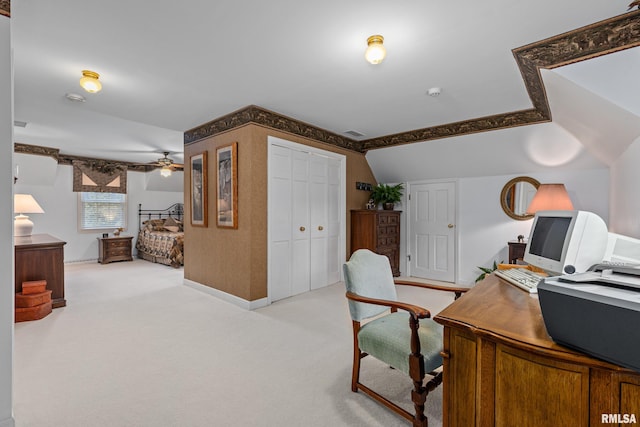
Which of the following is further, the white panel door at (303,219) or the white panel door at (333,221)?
the white panel door at (333,221)

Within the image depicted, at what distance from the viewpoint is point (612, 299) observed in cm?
81

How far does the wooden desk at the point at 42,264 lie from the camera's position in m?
3.43

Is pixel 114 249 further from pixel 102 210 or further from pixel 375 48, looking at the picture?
pixel 375 48

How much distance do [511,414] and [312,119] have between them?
12.0ft

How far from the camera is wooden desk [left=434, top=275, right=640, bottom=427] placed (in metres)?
0.88

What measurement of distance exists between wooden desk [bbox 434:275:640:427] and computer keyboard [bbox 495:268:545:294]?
5.8 inches

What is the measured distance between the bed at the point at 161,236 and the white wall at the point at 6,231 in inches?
191

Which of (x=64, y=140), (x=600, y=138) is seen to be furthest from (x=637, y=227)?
(x=64, y=140)

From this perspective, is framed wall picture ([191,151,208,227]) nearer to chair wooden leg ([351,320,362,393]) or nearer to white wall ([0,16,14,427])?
white wall ([0,16,14,427])

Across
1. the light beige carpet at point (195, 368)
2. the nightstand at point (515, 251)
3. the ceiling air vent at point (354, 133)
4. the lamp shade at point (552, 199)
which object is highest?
the ceiling air vent at point (354, 133)

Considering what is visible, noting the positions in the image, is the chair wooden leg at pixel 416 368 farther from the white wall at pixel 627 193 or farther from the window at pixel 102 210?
the window at pixel 102 210

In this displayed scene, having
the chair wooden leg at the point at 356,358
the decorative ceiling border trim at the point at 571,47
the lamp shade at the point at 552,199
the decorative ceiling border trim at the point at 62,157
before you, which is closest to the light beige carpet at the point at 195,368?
the chair wooden leg at the point at 356,358

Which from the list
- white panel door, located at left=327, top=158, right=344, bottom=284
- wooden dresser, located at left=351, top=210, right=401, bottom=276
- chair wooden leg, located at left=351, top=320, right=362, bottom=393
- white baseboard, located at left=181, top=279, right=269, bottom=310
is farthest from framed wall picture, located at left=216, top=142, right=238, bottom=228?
chair wooden leg, located at left=351, top=320, right=362, bottom=393

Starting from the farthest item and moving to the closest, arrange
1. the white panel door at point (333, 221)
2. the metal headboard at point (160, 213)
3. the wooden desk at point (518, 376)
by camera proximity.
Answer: the metal headboard at point (160, 213) < the white panel door at point (333, 221) < the wooden desk at point (518, 376)
